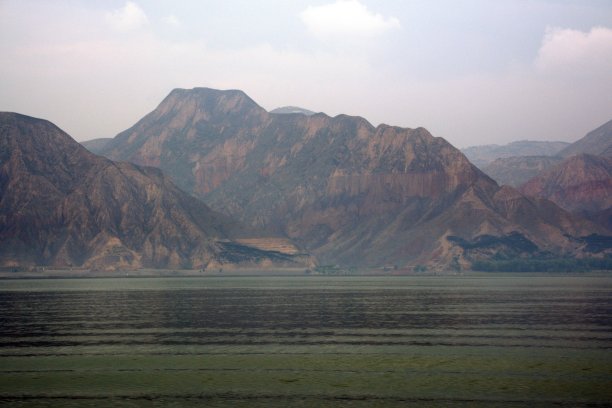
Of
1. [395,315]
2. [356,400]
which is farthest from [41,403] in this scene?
[395,315]

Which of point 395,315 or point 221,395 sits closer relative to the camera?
point 221,395

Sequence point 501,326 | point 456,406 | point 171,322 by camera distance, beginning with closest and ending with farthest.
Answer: point 456,406 < point 501,326 < point 171,322

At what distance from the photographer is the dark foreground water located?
7388cm

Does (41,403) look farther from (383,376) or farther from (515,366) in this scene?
(515,366)

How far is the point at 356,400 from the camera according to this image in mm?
71938

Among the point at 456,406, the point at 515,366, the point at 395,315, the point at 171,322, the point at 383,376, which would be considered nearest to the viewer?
the point at 456,406

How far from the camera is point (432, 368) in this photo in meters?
88.8

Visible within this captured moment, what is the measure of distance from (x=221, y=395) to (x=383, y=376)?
60.3ft

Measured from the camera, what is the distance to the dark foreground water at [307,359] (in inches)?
2908

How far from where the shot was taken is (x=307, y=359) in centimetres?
9519

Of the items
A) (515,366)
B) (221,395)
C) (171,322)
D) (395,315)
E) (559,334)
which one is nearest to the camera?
(221,395)

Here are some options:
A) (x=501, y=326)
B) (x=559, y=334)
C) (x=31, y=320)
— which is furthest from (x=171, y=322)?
(x=559, y=334)

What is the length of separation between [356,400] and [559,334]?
5706 centimetres

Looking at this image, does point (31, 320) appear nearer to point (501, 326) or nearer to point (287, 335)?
point (287, 335)
